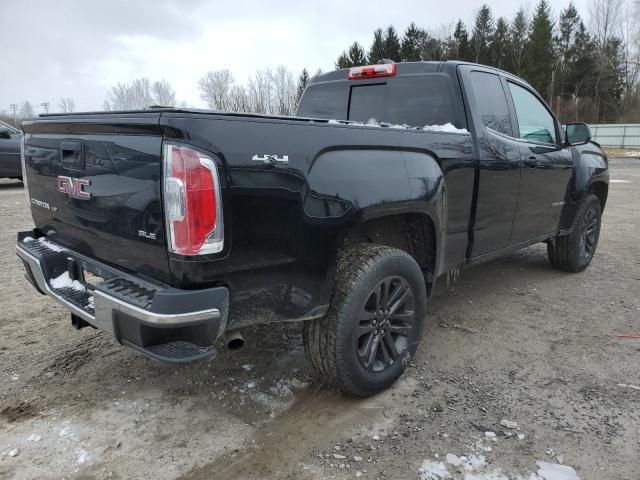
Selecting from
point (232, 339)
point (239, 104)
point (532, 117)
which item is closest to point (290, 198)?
point (232, 339)

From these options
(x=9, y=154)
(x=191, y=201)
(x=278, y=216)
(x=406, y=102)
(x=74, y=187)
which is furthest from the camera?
(x=9, y=154)

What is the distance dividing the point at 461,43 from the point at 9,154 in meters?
51.9

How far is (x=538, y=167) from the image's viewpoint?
13.9ft

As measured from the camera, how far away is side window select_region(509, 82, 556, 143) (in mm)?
4230

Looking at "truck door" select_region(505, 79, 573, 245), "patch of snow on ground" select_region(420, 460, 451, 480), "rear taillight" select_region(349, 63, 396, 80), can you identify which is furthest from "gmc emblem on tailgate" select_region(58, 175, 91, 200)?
"truck door" select_region(505, 79, 573, 245)

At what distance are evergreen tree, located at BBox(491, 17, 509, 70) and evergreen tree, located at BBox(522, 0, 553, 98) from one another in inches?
84.6

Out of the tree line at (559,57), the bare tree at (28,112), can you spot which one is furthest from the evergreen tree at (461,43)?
the bare tree at (28,112)

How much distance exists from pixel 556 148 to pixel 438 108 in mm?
1576

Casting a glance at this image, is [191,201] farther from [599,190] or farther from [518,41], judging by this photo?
[518,41]

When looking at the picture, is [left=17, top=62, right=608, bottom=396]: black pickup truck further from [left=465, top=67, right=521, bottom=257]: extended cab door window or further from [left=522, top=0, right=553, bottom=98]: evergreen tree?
[left=522, top=0, right=553, bottom=98]: evergreen tree

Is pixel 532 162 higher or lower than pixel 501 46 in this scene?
lower

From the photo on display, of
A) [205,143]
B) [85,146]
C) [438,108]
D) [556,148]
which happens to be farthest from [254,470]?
[556,148]

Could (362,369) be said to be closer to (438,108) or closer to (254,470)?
(254,470)

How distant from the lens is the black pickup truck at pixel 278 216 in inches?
80.4
